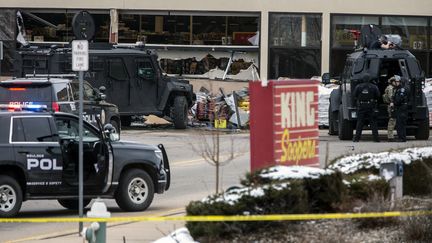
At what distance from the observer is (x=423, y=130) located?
90.1 feet

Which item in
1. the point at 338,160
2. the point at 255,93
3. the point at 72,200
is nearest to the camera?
the point at 255,93

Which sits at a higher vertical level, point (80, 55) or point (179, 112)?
point (80, 55)

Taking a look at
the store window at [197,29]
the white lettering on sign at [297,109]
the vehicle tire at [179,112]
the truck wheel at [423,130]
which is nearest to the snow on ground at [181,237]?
the white lettering on sign at [297,109]

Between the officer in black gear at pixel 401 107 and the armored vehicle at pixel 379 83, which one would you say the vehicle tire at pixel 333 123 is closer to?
the armored vehicle at pixel 379 83

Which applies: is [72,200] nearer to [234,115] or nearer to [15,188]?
[15,188]

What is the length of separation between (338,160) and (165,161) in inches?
170

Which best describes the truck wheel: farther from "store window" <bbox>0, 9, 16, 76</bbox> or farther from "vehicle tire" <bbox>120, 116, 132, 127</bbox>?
"store window" <bbox>0, 9, 16, 76</bbox>

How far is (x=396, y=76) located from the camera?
88.1ft

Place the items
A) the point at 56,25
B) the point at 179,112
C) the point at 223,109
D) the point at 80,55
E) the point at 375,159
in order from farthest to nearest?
the point at 56,25 → the point at 223,109 → the point at 179,112 → the point at 80,55 → the point at 375,159

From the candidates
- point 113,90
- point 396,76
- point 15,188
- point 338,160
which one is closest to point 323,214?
point 338,160

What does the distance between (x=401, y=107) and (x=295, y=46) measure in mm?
18106

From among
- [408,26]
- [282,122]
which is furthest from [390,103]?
[408,26]

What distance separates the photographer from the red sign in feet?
32.7

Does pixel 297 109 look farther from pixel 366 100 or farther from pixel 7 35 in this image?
pixel 7 35
